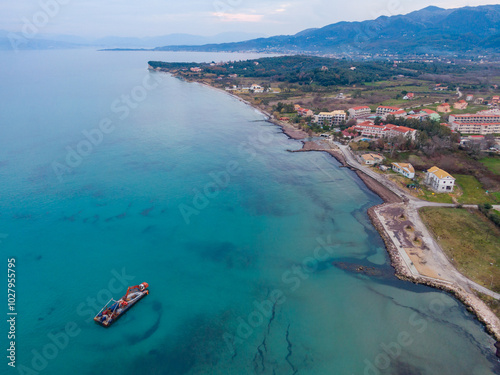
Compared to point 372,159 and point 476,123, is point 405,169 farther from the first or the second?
point 476,123

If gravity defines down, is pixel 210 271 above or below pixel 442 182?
below

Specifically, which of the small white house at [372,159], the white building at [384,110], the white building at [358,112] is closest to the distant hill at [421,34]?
the white building at [384,110]

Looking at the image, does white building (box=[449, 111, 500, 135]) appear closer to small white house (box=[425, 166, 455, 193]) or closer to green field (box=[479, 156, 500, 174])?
green field (box=[479, 156, 500, 174])

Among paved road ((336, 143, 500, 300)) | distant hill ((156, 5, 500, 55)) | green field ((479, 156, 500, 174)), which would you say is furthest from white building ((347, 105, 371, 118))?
distant hill ((156, 5, 500, 55))

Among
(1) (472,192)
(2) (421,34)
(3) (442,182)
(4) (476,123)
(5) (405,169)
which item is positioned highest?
(2) (421,34)

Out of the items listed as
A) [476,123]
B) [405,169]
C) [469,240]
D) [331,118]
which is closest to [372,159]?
[405,169]

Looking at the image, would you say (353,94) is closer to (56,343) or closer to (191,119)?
(191,119)
